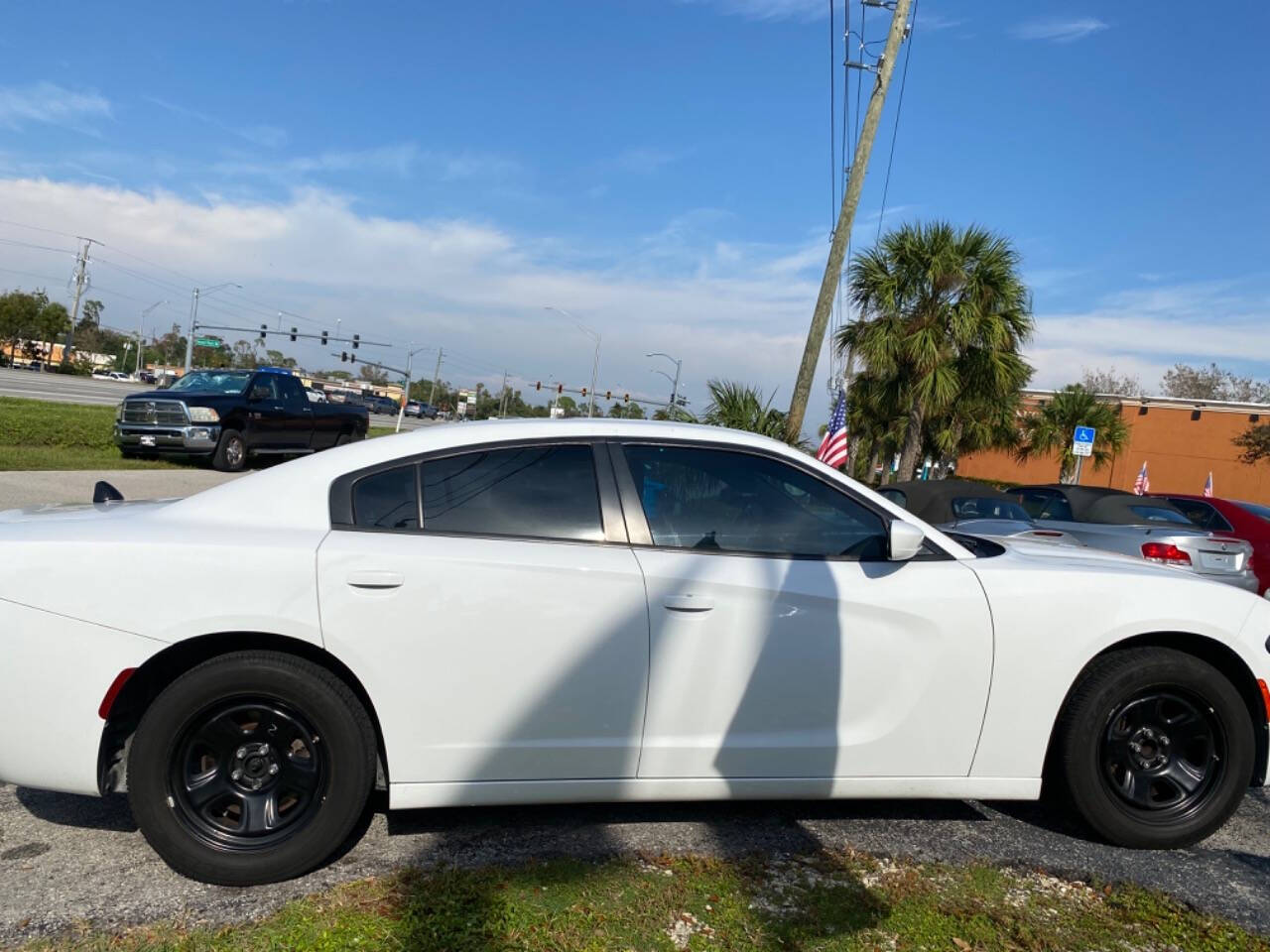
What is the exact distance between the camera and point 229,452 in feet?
57.0

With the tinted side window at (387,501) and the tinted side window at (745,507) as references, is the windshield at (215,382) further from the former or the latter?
the tinted side window at (745,507)

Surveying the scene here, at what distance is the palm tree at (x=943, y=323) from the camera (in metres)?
20.5

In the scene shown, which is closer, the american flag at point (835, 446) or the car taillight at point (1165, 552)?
Answer: the car taillight at point (1165, 552)

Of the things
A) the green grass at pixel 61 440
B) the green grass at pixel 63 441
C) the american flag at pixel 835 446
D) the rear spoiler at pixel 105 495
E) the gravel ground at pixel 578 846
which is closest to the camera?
the gravel ground at pixel 578 846

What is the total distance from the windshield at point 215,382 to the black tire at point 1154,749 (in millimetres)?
16419

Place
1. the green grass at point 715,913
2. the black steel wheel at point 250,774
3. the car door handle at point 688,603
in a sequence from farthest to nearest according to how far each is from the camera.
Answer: the car door handle at point 688,603, the black steel wheel at point 250,774, the green grass at point 715,913

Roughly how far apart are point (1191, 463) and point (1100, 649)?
50.4 metres

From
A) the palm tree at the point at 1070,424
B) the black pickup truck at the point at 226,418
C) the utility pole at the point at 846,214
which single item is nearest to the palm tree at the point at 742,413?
the utility pole at the point at 846,214

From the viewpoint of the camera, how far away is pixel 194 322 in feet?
203

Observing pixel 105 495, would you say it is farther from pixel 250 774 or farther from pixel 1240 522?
pixel 1240 522

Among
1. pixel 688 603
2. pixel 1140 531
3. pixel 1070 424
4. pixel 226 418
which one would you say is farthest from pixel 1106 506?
pixel 1070 424

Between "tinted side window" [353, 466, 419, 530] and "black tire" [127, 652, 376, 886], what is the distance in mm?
518

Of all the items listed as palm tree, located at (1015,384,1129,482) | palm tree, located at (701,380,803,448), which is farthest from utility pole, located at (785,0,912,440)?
palm tree, located at (1015,384,1129,482)

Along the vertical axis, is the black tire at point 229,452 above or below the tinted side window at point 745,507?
below
